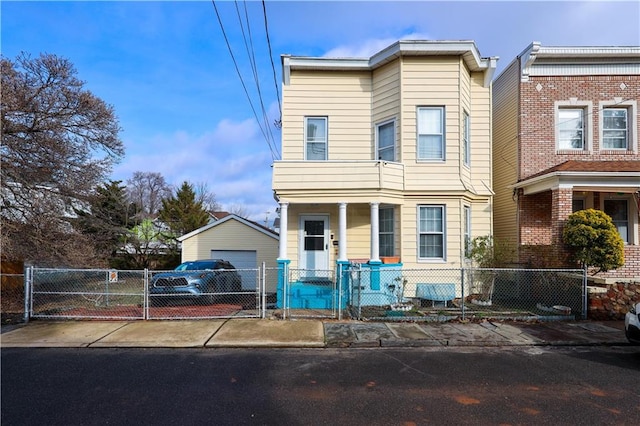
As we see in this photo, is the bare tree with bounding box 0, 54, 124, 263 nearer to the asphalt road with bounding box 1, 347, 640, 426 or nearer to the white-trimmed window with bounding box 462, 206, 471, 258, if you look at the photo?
the asphalt road with bounding box 1, 347, 640, 426

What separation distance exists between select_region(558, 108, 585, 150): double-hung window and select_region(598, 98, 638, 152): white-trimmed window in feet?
1.79

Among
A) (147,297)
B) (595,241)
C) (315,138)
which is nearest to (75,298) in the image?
(147,297)

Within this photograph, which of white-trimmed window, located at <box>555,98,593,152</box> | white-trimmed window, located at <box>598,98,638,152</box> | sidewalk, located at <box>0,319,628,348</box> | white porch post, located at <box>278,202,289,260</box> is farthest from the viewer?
white-trimmed window, located at <box>555,98,593,152</box>

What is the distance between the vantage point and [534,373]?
17.2 ft

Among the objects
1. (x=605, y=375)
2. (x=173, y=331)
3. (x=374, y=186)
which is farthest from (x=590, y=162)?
(x=173, y=331)

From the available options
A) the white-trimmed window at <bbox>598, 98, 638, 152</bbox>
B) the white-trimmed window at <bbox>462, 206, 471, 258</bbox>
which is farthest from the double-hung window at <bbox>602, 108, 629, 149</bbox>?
the white-trimmed window at <bbox>462, 206, 471, 258</bbox>

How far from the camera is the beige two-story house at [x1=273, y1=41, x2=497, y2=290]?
10266 millimetres

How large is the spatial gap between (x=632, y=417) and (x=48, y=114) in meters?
13.9

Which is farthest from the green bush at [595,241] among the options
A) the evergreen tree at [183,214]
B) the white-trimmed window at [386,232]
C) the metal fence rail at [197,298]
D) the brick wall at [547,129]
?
the evergreen tree at [183,214]

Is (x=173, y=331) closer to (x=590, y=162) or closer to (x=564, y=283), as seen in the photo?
(x=564, y=283)

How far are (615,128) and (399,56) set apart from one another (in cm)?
760

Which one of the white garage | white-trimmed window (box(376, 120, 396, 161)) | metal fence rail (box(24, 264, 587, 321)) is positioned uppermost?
white-trimmed window (box(376, 120, 396, 161))

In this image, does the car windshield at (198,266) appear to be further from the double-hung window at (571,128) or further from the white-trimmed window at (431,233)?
the double-hung window at (571,128)

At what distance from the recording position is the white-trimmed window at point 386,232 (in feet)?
36.3
